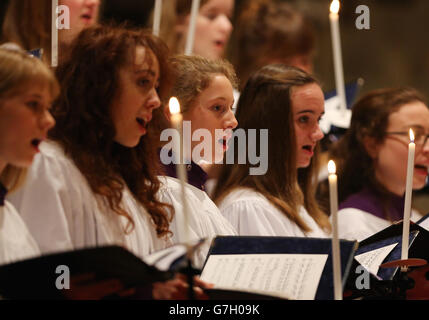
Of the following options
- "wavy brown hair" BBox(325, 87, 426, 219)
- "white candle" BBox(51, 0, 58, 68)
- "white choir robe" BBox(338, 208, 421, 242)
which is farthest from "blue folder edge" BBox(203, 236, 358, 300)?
"wavy brown hair" BBox(325, 87, 426, 219)

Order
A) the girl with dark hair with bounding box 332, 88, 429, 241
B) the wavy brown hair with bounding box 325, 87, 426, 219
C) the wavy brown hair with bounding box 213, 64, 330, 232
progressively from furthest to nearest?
the wavy brown hair with bounding box 325, 87, 426, 219, the girl with dark hair with bounding box 332, 88, 429, 241, the wavy brown hair with bounding box 213, 64, 330, 232

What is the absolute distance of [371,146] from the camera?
3963 mm

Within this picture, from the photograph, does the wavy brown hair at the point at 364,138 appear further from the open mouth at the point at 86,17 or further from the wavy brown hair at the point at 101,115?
the wavy brown hair at the point at 101,115

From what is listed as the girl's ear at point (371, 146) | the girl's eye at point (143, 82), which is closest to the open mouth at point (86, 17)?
the girl's eye at point (143, 82)

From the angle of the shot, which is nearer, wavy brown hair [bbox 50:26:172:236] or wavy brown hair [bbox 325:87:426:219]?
wavy brown hair [bbox 50:26:172:236]

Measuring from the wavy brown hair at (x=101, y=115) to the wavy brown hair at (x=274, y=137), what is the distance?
2.65ft

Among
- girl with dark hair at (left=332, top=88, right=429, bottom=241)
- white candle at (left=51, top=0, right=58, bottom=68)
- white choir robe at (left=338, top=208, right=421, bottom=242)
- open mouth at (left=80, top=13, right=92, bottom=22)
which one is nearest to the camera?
white candle at (left=51, top=0, right=58, bottom=68)

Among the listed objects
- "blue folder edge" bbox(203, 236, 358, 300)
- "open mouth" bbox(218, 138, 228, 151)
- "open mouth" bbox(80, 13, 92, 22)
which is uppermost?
"open mouth" bbox(80, 13, 92, 22)

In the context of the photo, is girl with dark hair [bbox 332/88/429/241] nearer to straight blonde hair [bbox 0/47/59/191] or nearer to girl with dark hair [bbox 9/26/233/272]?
girl with dark hair [bbox 9/26/233/272]

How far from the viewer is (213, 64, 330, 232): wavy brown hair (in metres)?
3.29

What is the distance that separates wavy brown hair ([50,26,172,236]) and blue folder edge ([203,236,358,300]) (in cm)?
23

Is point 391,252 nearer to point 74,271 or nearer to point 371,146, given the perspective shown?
point 74,271

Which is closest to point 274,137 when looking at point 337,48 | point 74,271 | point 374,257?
point 337,48

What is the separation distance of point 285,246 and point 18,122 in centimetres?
80
